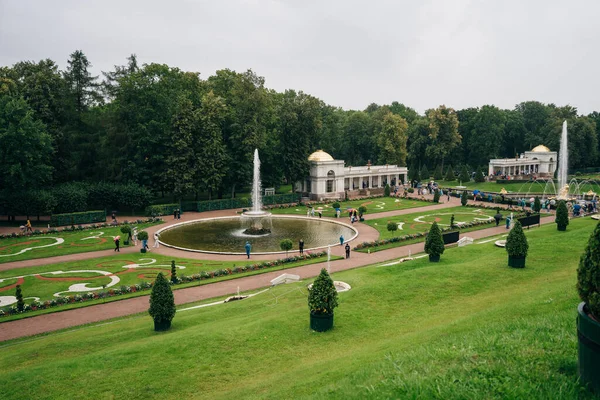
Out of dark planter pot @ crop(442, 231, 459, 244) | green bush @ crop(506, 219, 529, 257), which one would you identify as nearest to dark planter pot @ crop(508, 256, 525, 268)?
green bush @ crop(506, 219, 529, 257)

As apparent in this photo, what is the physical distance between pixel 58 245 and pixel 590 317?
40.4 m

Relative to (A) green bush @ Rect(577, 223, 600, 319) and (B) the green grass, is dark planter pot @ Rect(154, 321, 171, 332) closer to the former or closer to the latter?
(B) the green grass

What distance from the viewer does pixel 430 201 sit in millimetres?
62344

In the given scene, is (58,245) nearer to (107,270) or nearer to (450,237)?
(107,270)

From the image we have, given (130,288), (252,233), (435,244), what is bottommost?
(130,288)

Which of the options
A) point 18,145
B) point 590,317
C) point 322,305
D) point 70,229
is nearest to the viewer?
point 590,317

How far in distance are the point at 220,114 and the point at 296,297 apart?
4273 centimetres

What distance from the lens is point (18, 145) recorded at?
46875mm

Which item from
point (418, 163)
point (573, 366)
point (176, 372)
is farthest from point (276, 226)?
point (418, 163)

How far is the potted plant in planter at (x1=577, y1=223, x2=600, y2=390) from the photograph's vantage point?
746 cm

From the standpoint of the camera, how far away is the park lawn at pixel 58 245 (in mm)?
35375

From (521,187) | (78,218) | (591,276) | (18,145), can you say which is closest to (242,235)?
(78,218)

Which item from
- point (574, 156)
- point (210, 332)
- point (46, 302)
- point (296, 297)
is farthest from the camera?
point (574, 156)

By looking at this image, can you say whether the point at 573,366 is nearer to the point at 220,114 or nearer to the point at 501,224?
the point at 501,224
